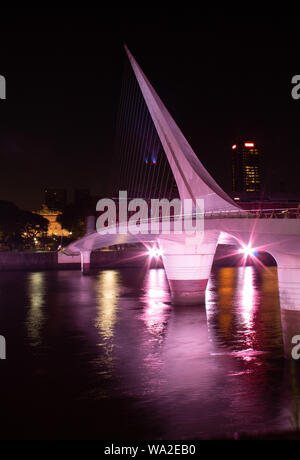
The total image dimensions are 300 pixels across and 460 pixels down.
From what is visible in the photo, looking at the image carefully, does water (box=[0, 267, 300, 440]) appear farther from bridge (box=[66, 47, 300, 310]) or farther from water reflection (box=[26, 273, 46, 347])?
bridge (box=[66, 47, 300, 310])

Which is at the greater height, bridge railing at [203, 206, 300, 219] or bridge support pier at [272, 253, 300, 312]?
bridge railing at [203, 206, 300, 219]

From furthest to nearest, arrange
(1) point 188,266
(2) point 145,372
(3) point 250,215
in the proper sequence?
(1) point 188,266 < (3) point 250,215 < (2) point 145,372

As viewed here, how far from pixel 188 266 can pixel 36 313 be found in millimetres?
10031

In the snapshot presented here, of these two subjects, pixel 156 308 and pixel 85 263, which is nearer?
pixel 156 308

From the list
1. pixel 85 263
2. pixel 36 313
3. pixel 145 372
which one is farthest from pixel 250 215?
pixel 85 263

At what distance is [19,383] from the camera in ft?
55.5

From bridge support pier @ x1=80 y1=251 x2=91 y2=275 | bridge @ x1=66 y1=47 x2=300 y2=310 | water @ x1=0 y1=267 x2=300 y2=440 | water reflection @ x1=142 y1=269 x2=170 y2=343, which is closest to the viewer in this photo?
water @ x1=0 y1=267 x2=300 y2=440

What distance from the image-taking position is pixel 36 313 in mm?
33625

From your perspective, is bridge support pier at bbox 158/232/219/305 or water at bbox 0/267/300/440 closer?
water at bbox 0/267/300/440

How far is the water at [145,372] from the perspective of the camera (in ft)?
42.9

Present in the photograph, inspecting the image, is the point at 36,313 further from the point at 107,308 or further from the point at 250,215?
the point at 250,215

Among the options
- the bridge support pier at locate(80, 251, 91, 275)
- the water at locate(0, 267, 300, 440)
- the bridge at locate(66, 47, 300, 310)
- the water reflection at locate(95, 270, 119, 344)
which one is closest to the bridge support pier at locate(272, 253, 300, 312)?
the bridge at locate(66, 47, 300, 310)

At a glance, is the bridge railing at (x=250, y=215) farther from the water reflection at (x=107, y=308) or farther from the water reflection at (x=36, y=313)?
the water reflection at (x=36, y=313)

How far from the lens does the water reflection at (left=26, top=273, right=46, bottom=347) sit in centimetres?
2530
